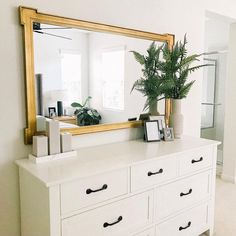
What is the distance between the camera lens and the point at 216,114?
4.53 m

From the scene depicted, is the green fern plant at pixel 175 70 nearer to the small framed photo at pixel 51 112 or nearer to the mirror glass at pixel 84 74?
the mirror glass at pixel 84 74

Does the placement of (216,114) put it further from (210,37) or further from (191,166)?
(191,166)

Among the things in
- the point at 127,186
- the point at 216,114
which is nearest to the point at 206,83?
the point at 216,114

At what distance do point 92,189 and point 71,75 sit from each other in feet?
3.00

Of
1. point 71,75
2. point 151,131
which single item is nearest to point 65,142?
point 71,75

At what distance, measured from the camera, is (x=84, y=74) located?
80.3 inches

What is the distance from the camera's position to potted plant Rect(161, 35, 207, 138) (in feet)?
7.31

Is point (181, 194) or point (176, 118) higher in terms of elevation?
point (176, 118)

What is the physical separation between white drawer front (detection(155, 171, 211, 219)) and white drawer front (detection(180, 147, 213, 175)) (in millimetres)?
70

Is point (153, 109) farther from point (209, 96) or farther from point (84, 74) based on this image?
point (209, 96)

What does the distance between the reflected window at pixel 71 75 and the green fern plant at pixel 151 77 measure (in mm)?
530

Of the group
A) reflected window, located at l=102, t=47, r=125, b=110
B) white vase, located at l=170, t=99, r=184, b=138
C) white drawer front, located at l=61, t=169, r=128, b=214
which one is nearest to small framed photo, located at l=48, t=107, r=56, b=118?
reflected window, located at l=102, t=47, r=125, b=110

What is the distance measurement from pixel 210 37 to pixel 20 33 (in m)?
3.61

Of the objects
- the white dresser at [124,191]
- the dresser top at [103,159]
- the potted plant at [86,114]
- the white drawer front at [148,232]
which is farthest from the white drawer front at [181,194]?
the potted plant at [86,114]
